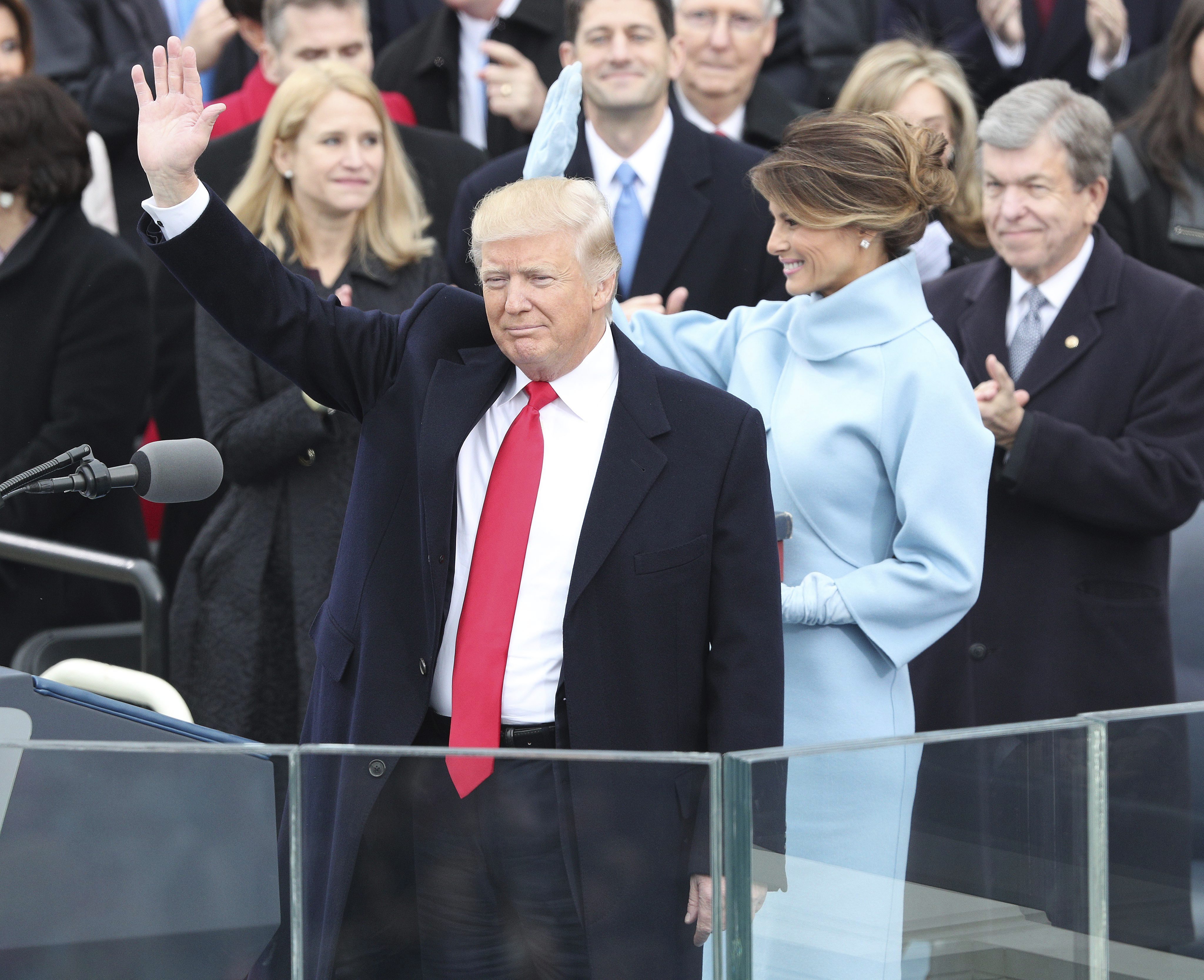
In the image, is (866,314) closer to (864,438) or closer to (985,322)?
(864,438)

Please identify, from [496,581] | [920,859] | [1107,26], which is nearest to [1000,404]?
[496,581]

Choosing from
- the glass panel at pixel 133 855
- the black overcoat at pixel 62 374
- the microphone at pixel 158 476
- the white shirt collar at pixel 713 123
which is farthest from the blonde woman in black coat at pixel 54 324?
the glass panel at pixel 133 855

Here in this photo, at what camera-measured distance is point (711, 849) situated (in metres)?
1.99

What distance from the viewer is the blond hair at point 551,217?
99.9 inches

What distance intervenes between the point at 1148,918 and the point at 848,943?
48 cm

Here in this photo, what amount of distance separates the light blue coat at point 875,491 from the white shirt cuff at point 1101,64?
8.76 ft

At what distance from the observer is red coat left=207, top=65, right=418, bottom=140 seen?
4844 mm

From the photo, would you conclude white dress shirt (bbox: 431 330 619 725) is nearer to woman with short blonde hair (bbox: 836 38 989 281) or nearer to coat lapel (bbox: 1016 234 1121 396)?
coat lapel (bbox: 1016 234 1121 396)

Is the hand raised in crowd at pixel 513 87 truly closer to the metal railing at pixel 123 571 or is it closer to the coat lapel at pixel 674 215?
the coat lapel at pixel 674 215

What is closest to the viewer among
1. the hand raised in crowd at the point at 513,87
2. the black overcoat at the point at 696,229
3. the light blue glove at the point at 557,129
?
the light blue glove at the point at 557,129

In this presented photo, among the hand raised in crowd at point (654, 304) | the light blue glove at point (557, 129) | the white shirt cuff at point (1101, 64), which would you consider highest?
the white shirt cuff at point (1101, 64)

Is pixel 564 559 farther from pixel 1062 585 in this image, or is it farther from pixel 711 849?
pixel 1062 585

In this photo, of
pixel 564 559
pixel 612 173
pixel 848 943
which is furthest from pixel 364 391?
pixel 612 173

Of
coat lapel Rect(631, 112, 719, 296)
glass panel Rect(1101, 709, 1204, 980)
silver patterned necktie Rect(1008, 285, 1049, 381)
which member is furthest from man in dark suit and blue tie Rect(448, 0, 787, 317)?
glass panel Rect(1101, 709, 1204, 980)
